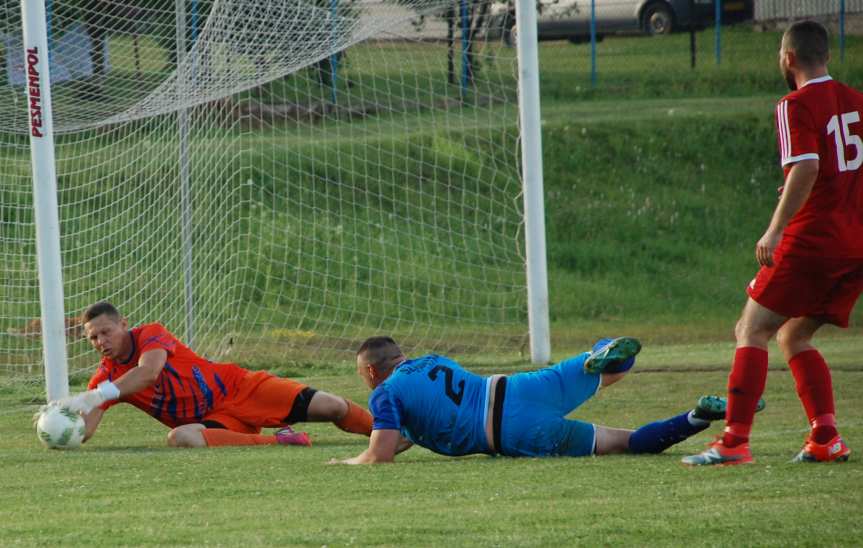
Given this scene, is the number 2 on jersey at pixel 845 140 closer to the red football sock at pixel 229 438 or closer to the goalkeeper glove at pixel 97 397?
the red football sock at pixel 229 438

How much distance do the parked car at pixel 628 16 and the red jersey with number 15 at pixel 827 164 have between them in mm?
21704

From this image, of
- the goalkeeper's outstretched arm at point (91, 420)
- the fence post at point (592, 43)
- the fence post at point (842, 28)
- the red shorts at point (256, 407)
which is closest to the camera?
the goalkeeper's outstretched arm at point (91, 420)

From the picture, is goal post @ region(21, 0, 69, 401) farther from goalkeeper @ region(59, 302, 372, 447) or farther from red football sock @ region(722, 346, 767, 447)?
red football sock @ region(722, 346, 767, 447)

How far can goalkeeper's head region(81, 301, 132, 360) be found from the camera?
25.1 ft

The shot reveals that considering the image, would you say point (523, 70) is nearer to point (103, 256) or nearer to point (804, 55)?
point (103, 256)

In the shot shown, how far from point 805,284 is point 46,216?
5.21 m

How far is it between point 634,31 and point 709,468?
24016mm

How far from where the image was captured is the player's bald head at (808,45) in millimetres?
6059

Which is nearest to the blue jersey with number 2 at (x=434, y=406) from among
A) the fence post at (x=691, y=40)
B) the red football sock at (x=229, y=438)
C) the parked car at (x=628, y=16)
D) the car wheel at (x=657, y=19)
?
the red football sock at (x=229, y=438)

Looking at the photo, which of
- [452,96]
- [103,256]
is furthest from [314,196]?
[103,256]

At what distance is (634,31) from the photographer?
95.6 feet

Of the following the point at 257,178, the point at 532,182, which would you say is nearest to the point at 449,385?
the point at 532,182

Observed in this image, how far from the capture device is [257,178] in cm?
1756

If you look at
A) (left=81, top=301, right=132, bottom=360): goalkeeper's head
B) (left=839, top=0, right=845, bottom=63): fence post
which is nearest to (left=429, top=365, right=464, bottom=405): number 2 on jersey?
(left=81, top=301, right=132, bottom=360): goalkeeper's head
